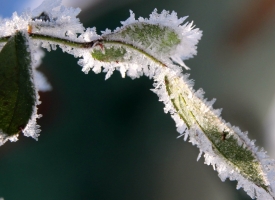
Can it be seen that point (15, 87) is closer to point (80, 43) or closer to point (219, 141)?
point (80, 43)

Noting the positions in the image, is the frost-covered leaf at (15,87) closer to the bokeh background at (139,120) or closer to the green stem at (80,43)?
the green stem at (80,43)

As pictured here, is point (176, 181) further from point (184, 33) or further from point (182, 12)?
point (184, 33)

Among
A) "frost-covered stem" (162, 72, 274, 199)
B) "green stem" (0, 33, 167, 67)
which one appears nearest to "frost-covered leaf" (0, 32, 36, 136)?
"green stem" (0, 33, 167, 67)

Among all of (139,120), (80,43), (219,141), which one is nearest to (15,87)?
(80,43)

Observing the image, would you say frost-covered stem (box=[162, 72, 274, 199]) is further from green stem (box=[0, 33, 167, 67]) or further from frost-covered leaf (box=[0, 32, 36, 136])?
frost-covered leaf (box=[0, 32, 36, 136])

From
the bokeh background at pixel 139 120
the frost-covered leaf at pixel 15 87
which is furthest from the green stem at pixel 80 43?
the bokeh background at pixel 139 120

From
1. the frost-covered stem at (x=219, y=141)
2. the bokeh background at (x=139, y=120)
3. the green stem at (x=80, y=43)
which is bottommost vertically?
the frost-covered stem at (x=219, y=141)
